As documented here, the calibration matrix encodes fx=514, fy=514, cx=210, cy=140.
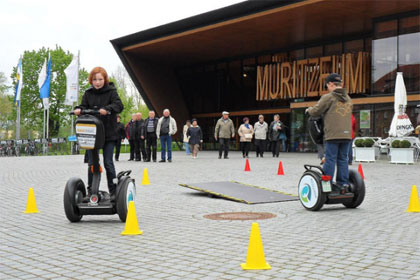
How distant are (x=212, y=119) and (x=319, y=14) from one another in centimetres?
1653

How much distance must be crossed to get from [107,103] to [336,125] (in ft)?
10.9

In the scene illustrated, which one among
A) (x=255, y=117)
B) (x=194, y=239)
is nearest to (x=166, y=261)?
(x=194, y=239)

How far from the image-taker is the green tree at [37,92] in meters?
56.3

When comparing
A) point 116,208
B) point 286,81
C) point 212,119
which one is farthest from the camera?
point 212,119

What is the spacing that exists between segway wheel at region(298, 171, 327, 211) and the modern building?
1648 centimetres

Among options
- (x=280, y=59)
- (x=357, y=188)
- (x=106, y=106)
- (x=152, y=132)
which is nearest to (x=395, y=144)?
(x=152, y=132)

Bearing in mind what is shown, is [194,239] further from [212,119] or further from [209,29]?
[212,119]

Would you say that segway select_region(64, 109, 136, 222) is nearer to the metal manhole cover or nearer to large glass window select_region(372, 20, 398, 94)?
the metal manhole cover

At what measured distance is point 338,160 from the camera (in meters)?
7.69

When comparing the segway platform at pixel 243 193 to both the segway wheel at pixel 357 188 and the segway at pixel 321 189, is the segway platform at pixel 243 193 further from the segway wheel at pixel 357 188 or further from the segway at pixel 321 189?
the segway wheel at pixel 357 188

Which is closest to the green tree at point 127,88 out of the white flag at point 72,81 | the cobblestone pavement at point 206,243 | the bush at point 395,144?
Answer: the white flag at point 72,81

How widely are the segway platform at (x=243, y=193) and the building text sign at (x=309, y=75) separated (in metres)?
18.6

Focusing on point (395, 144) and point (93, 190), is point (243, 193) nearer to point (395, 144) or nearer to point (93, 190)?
point (93, 190)

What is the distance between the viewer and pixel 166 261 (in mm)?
4703
